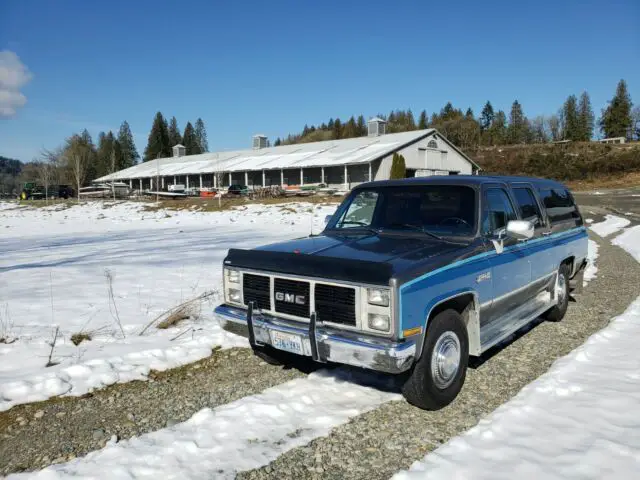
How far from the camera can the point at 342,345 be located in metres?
3.69

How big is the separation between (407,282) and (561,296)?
405 centimetres

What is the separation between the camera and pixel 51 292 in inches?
310

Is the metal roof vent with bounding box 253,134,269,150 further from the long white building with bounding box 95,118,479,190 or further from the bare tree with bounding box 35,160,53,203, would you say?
the bare tree with bounding box 35,160,53,203

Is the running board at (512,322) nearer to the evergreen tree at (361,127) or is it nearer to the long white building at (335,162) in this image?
the long white building at (335,162)

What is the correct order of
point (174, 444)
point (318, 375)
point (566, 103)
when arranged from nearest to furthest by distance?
1. point (174, 444)
2. point (318, 375)
3. point (566, 103)

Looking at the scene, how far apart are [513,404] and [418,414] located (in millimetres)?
817

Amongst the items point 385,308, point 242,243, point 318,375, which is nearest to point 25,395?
point 318,375

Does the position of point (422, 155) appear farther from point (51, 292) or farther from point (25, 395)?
point (25, 395)

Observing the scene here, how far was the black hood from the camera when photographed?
3664mm

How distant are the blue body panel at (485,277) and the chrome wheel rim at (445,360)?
0.38m

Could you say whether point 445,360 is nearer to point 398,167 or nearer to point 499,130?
point 398,167

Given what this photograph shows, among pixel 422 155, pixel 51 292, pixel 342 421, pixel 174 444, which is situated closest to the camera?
pixel 174 444

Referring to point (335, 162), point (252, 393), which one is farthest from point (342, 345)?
point (335, 162)

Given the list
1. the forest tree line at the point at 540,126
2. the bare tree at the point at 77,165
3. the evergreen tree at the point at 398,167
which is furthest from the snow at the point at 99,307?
the forest tree line at the point at 540,126
